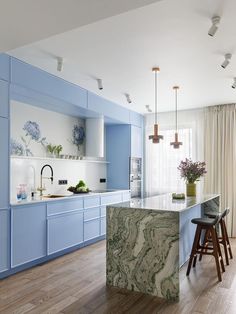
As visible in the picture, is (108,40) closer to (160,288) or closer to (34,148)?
(34,148)

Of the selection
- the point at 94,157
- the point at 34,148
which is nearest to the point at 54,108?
the point at 34,148

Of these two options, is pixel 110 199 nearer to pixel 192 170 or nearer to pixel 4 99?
pixel 192 170

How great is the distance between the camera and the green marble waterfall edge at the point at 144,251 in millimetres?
2881

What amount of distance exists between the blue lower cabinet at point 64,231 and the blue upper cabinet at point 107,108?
1880 millimetres

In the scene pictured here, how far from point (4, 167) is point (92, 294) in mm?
1771

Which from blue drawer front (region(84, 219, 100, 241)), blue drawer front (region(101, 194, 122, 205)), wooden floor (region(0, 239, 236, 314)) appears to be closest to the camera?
wooden floor (region(0, 239, 236, 314))

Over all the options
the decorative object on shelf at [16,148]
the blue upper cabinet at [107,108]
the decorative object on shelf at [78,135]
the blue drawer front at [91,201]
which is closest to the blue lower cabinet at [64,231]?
the blue drawer front at [91,201]

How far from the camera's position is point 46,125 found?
4.80 meters

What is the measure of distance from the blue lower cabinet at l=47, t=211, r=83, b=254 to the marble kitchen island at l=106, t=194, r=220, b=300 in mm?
1163

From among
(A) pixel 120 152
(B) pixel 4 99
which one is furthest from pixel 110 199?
(B) pixel 4 99

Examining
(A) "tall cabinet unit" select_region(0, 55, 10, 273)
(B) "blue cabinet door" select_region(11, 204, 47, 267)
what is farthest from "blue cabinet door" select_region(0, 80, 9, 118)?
(B) "blue cabinet door" select_region(11, 204, 47, 267)

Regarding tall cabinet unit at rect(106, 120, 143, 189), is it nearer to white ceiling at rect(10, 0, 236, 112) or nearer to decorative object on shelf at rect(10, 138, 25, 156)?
white ceiling at rect(10, 0, 236, 112)

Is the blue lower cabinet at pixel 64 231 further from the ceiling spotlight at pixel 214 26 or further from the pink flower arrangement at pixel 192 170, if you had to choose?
the ceiling spotlight at pixel 214 26

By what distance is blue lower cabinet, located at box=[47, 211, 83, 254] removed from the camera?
13.3 ft
